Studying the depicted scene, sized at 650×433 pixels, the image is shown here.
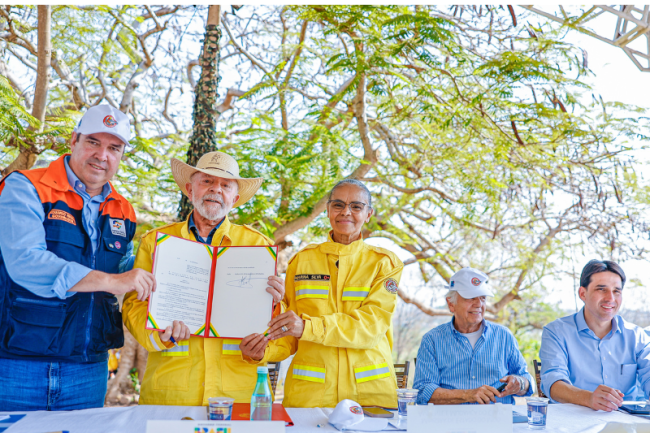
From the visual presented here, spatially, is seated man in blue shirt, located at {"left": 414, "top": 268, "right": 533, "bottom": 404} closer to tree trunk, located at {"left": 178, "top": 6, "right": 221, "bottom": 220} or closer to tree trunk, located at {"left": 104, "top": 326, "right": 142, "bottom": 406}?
tree trunk, located at {"left": 178, "top": 6, "right": 221, "bottom": 220}

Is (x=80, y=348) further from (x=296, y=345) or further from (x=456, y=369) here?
(x=456, y=369)

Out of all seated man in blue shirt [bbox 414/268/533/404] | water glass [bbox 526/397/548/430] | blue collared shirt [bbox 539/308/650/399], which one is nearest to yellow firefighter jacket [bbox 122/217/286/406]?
seated man in blue shirt [bbox 414/268/533/404]

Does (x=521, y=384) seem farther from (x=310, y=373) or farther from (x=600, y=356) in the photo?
(x=310, y=373)

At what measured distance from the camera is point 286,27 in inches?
365

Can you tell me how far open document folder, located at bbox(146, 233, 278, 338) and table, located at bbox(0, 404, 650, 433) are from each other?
0.41 meters

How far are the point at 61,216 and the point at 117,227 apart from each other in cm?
31

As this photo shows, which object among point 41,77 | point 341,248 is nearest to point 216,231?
point 341,248

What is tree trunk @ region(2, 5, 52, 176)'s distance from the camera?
17.5 ft

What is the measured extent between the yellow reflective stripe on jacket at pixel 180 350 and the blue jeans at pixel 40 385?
0.47 m

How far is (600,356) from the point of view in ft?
11.7

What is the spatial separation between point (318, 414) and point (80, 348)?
4.26 ft

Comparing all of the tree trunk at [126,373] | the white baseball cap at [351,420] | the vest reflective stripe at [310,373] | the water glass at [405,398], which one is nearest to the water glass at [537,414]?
the water glass at [405,398]

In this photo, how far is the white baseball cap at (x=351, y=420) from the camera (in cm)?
233

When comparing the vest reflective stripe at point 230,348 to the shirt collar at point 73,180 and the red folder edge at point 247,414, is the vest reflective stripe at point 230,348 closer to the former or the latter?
the red folder edge at point 247,414
